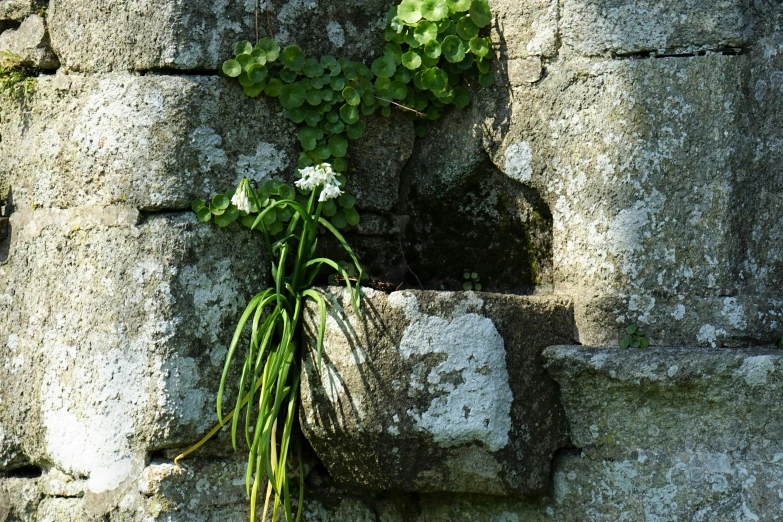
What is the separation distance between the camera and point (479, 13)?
8.20ft

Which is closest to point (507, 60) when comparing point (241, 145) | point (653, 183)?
point (653, 183)

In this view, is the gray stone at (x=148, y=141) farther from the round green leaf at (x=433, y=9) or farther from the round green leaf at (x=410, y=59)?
the round green leaf at (x=433, y=9)

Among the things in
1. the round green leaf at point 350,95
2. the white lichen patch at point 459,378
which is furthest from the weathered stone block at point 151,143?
the white lichen patch at point 459,378

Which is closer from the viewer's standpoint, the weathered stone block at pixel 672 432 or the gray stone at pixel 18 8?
the weathered stone block at pixel 672 432

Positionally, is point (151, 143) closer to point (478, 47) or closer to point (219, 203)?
point (219, 203)

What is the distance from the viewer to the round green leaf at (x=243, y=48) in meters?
2.40

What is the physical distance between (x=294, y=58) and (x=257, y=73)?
103mm

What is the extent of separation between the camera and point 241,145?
2.43m

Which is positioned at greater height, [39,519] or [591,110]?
[591,110]

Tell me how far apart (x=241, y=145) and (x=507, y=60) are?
712mm

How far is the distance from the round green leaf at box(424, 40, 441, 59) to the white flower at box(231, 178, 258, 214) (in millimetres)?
573

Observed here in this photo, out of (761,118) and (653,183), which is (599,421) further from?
(761,118)

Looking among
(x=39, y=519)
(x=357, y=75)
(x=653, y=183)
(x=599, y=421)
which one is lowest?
(x=39, y=519)

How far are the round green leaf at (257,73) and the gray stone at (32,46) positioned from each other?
534mm
